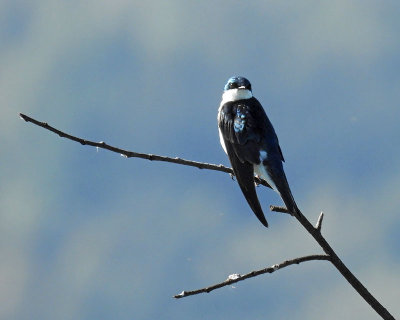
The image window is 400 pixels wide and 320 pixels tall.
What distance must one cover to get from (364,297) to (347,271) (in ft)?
0.65

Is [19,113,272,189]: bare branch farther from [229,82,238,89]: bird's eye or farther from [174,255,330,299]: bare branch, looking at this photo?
[229,82,238,89]: bird's eye

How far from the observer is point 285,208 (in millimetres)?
4441

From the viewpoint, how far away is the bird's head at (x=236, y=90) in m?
7.89

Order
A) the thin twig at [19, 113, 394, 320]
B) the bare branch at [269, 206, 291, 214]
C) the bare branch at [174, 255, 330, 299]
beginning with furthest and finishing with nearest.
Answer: the bare branch at [269, 206, 291, 214] < the bare branch at [174, 255, 330, 299] < the thin twig at [19, 113, 394, 320]

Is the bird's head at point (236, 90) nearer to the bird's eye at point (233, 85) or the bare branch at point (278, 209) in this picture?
the bird's eye at point (233, 85)

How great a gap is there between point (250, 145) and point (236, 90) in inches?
66.9

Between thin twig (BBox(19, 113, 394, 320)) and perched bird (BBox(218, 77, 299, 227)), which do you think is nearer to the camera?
thin twig (BBox(19, 113, 394, 320))

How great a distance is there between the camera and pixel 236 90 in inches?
318

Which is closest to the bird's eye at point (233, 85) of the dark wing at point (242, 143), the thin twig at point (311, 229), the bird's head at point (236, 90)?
the bird's head at point (236, 90)

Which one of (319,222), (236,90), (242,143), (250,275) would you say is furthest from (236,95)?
(250,275)

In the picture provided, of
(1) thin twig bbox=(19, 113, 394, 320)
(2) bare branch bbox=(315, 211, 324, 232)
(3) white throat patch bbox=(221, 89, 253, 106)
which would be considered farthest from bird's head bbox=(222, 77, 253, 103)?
(2) bare branch bbox=(315, 211, 324, 232)

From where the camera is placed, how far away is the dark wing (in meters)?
5.62

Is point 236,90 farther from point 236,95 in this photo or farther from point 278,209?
point 278,209

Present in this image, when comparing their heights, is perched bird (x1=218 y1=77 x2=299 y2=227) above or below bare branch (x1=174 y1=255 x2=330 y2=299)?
above
